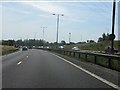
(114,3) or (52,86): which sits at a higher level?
(114,3)

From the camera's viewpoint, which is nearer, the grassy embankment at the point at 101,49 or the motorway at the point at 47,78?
the motorway at the point at 47,78

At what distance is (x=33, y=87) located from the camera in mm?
11906

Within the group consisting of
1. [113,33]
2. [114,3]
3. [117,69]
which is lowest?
[117,69]

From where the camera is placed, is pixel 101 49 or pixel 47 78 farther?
pixel 101 49

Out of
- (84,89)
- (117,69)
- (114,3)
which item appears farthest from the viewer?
(114,3)

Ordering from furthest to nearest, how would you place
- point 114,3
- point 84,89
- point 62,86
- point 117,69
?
point 114,3 → point 117,69 → point 62,86 → point 84,89

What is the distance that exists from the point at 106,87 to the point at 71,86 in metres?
1.32

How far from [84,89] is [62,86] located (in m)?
1.07

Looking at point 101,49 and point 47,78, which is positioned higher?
point 47,78

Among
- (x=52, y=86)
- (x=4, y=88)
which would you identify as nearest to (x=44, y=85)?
(x=52, y=86)

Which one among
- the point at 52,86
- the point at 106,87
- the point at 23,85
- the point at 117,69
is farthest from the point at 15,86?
the point at 117,69

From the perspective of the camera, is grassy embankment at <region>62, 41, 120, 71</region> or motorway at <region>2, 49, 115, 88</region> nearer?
motorway at <region>2, 49, 115, 88</region>

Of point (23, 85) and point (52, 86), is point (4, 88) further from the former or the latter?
point (52, 86)

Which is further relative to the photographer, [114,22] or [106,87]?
[114,22]
